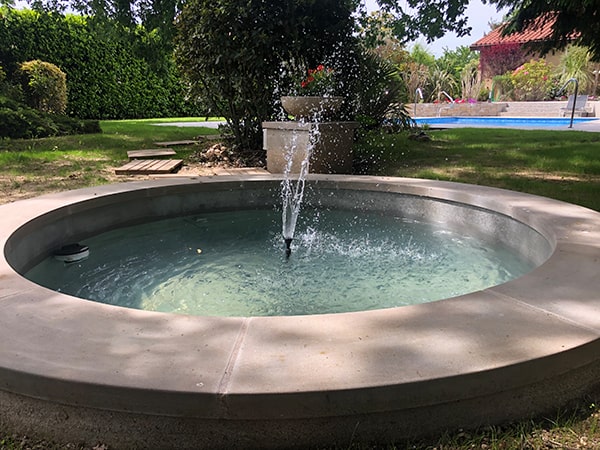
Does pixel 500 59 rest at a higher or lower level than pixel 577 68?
higher

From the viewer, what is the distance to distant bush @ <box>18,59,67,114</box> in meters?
13.3

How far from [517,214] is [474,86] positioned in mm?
24181

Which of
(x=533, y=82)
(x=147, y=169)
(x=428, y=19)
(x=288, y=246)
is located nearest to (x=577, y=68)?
(x=533, y=82)

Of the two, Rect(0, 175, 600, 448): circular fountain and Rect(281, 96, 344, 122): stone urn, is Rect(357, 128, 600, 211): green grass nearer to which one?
Rect(281, 96, 344, 122): stone urn

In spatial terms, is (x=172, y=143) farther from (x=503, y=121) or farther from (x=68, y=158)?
(x=503, y=121)

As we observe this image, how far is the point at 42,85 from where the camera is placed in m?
13.5

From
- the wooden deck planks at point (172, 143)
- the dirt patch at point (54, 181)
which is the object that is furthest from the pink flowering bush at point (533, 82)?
the dirt patch at point (54, 181)

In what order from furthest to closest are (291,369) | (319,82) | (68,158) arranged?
(319,82)
(68,158)
(291,369)

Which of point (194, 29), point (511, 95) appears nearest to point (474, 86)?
point (511, 95)

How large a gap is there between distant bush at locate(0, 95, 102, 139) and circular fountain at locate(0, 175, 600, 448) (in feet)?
30.3

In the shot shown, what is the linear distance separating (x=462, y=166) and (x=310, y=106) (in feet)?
7.99

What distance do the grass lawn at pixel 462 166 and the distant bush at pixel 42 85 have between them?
430cm

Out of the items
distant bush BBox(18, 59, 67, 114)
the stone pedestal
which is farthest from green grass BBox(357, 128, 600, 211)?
distant bush BBox(18, 59, 67, 114)

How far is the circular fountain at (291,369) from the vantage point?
1.37 metres
